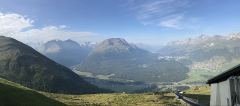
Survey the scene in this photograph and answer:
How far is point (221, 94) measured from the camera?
21.3m

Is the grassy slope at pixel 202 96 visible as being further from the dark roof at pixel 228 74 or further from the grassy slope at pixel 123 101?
the dark roof at pixel 228 74

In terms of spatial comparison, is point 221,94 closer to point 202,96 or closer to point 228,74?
point 228,74

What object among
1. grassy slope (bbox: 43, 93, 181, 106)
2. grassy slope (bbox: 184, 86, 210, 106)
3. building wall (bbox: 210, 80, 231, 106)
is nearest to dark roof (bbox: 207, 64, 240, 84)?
building wall (bbox: 210, 80, 231, 106)

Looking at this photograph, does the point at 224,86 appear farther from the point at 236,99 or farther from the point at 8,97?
the point at 8,97

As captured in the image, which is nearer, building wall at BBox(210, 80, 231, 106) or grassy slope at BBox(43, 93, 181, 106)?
building wall at BBox(210, 80, 231, 106)

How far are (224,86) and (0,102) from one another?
143ft

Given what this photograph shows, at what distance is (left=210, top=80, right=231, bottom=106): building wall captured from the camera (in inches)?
764

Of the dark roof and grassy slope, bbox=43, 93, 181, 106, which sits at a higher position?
the dark roof

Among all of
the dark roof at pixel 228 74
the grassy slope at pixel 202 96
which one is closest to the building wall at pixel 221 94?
the dark roof at pixel 228 74

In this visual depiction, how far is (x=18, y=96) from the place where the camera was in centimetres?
6450

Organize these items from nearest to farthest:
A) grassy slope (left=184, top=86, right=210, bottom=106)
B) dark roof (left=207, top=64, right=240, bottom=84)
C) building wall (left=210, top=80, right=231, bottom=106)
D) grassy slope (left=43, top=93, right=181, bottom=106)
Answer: dark roof (left=207, top=64, right=240, bottom=84) < building wall (left=210, top=80, right=231, bottom=106) < grassy slope (left=184, top=86, right=210, bottom=106) < grassy slope (left=43, top=93, right=181, bottom=106)

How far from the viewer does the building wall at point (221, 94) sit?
63.7ft

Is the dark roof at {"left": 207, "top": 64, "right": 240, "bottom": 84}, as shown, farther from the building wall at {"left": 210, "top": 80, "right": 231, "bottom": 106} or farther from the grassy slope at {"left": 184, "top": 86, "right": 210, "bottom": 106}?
the grassy slope at {"left": 184, "top": 86, "right": 210, "bottom": 106}

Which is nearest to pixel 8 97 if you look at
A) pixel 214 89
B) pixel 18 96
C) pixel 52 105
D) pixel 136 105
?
pixel 18 96
